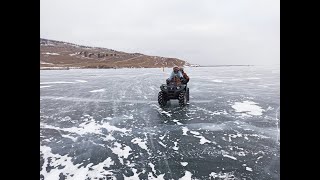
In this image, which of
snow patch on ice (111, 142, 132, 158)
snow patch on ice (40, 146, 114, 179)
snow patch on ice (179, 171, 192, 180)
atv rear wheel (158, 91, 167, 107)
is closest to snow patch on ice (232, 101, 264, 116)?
atv rear wheel (158, 91, 167, 107)

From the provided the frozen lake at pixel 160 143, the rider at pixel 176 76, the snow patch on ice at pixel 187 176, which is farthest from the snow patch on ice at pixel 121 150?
the rider at pixel 176 76

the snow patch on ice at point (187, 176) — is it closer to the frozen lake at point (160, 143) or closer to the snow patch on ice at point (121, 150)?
the frozen lake at point (160, 143)

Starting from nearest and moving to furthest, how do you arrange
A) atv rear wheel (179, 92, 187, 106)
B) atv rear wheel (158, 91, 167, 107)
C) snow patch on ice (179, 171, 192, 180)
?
1. snow patch on ice (179, 171, 192, 180)
2. atv rear wheel (179, 92, 187, 106)
3. atv rear wheel (158, 91, 167, 107)

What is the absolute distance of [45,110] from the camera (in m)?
10.8

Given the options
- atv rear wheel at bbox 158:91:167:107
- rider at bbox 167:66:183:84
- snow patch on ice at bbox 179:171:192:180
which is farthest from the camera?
rider at bbox 167:66:183:84

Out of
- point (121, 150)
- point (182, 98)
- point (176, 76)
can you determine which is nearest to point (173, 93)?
point (182, 98)

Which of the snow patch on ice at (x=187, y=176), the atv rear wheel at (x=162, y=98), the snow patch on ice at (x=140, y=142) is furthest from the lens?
the atv rear wheel at (x=162, y=98)

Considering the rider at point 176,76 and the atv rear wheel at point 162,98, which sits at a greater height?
the rider at point 176,76

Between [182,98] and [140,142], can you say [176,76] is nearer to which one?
[182,98]

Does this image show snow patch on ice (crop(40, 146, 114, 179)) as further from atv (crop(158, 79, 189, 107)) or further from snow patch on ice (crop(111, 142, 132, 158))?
atv (crop(158, 79, 189, 107))
